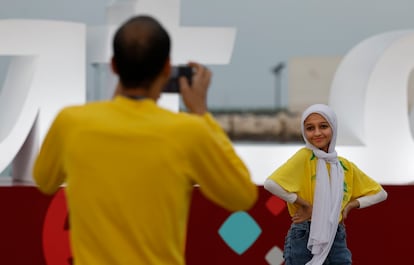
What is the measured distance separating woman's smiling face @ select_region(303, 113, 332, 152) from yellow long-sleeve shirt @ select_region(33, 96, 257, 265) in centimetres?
246

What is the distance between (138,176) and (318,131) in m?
2.60

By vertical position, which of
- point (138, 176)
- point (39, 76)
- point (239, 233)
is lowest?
point (239, 233)

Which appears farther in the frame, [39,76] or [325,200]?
[39,76]

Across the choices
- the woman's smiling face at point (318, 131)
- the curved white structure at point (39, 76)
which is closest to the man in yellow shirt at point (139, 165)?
the woman's smiling face at point (318, 131)

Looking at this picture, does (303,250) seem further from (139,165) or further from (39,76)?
(39,76)

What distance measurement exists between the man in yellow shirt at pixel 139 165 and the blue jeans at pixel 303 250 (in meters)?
2.43

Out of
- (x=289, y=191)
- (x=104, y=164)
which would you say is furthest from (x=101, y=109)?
(x=289, y=191)

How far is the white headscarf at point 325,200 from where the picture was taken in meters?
4.62

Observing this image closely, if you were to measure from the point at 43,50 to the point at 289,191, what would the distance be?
10.8 feet

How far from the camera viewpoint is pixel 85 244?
2270mm

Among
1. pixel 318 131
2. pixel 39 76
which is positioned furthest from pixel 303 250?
pixel 39 76

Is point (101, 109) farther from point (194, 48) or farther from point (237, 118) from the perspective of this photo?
point (237, 118)

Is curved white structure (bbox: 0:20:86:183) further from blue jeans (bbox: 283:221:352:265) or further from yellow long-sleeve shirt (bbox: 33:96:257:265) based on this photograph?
yellow long-sleeve shirt (bbox: 33:96:257:265)

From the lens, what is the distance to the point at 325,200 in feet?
15.3
